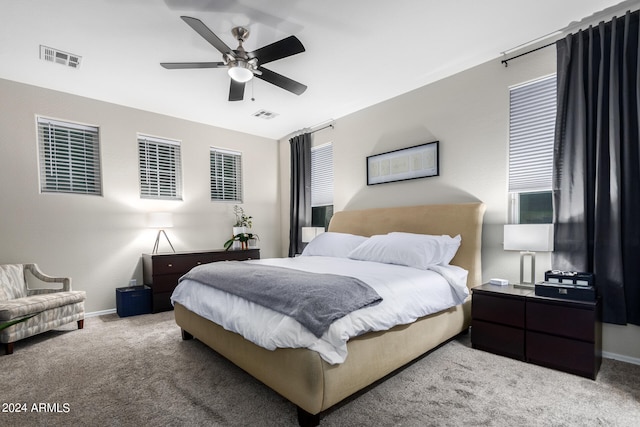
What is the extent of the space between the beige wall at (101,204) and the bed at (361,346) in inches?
75.9

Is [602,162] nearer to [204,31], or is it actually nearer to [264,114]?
[204,31]

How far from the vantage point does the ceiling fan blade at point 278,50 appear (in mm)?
2480

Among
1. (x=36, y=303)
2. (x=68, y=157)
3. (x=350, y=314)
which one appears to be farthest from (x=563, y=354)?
(x=68, y=157)

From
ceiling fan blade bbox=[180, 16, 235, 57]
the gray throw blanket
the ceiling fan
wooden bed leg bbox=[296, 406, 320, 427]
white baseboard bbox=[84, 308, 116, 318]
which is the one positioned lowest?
white baseboard bbox=[84, 308, 116, 318]

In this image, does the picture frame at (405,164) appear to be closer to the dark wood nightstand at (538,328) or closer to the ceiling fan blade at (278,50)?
the dark wood nightstand at (538,328)

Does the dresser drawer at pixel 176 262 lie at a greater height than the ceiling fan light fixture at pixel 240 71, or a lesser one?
lesser

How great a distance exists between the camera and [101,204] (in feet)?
13.8

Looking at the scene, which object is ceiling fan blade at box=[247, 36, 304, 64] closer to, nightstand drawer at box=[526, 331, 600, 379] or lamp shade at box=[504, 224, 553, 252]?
lamp shade at box=[504, 224, 553, 252]

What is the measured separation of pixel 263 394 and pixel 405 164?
307cm

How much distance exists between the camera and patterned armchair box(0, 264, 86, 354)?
111 inches

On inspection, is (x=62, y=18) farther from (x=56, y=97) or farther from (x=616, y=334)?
(x=616, y=334)

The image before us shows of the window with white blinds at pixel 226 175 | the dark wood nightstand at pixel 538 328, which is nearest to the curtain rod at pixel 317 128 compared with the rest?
the window with white blinds at pixel 226 175

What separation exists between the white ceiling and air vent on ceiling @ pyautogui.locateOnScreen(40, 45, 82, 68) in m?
0.06

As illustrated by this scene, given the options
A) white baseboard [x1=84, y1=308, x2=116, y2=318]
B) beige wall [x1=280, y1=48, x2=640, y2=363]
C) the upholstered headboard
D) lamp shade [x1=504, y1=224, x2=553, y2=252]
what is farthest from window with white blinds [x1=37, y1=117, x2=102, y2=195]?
lamp shade [x1=504, y1=224, x2=553, y2=252]
